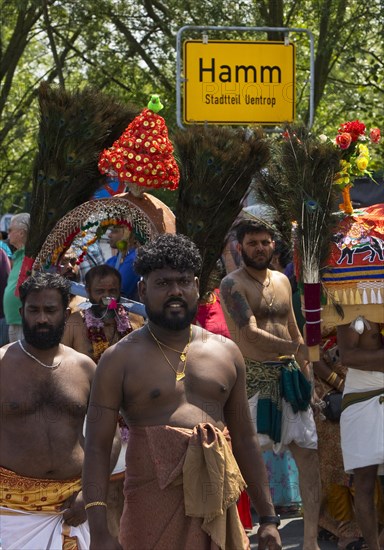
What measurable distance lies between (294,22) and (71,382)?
41.0 feet

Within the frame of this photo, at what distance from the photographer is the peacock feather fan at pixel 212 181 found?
6941 millimetres

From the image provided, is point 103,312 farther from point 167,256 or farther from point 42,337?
point 167,256

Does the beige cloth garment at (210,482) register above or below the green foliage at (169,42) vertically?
below

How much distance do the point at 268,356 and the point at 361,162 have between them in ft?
6.39

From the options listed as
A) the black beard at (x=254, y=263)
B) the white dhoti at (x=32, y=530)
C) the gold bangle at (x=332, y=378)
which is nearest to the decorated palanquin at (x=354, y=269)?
the black beard at (x=254, y=263)

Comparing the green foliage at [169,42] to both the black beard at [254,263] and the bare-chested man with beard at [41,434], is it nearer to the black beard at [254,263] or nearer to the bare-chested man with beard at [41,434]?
the black beard at [254,263]

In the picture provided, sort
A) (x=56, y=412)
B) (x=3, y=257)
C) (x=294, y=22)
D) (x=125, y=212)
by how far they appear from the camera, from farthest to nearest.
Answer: (x=294, y=22) < (x=3, y=257) < (x=125, y=212) < (x=56, y=412)

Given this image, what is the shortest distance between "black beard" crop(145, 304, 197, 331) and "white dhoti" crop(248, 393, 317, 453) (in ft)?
11.3

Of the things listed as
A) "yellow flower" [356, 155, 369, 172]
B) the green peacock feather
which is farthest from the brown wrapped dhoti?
"yellow flower" [356, 155, 369, 172]

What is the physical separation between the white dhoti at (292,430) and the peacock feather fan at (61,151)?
1.96m

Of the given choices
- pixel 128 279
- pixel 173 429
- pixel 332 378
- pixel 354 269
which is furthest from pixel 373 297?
pixel 173 429

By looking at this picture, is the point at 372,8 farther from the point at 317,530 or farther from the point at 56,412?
the point at 56,412

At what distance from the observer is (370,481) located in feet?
23.7

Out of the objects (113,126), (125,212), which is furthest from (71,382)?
(113,126)
